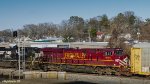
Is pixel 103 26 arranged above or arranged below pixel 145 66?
above

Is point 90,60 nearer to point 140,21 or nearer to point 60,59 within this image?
point 60,59

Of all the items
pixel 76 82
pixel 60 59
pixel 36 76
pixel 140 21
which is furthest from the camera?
pixel 140 21

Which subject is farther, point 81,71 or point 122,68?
point 81,71

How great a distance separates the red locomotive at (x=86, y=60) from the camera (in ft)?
125

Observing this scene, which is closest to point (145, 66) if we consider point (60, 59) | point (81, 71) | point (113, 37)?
point (81, 71)

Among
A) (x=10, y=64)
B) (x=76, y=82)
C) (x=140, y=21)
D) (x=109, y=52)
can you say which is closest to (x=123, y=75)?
(x=109, y=52)

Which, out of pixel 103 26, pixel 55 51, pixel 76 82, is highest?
pixel 103 26

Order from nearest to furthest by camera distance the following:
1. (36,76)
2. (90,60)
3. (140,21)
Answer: (36,76), (90,60), (140,21)

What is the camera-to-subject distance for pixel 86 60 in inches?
1640

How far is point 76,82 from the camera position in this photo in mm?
33125

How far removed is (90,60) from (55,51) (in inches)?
259

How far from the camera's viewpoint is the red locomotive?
38.2 m

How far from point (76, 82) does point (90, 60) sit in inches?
331

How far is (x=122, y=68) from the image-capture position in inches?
1478
